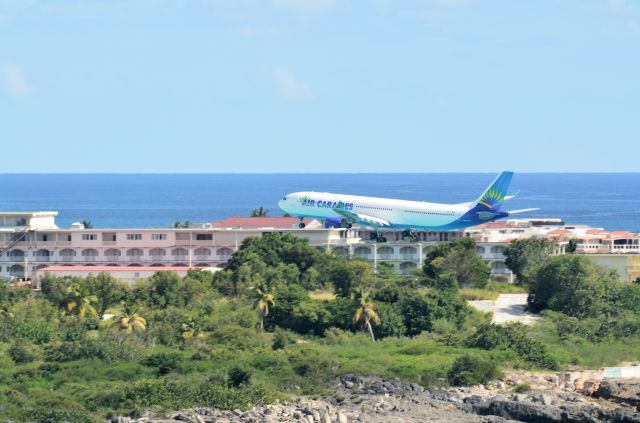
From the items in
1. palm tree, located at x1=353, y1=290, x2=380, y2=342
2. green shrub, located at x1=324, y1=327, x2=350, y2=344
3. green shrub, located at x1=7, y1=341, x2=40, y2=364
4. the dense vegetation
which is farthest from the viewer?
palm tree, located at x1=353, y1=290, x2=380, y2=342

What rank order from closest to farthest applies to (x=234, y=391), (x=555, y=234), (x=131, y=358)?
(x=234, y=391) < (x=131, y=358) < (x=555, y=234)

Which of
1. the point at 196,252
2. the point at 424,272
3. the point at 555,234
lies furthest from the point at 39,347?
the point at 555,234

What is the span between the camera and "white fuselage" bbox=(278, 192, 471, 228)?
382 ft

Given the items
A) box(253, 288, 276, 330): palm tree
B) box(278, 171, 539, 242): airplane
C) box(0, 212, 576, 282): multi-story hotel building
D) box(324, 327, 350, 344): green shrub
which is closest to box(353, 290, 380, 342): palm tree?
box(324, 327, 350, 344): green shrub

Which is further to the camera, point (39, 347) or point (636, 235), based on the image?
point (636, 235)

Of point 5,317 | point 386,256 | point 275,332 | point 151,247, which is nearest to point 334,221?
point 386,256

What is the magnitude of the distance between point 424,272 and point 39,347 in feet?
133

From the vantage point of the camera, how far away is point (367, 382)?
76.8 meters

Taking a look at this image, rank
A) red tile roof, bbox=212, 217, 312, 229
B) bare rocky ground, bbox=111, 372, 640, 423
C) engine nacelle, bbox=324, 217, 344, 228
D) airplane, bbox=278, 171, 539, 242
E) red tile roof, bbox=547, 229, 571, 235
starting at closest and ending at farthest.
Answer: bare rocky ground, bbox=111, 372, 640, 423 → airplane, bbox=278, 171, 539, 242 → engine nacelle, bbox=324, 217, 344, 228 → red tile roof, bbox=212, 217, 312, 229 → red tile roof, bbox=547, 229, 571, 235

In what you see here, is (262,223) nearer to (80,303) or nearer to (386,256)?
(386,256)

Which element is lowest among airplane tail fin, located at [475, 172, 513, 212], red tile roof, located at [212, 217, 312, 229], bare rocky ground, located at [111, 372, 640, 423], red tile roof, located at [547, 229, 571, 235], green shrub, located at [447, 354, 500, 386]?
bare rocky ground, located at [111, 372, 640, 423]

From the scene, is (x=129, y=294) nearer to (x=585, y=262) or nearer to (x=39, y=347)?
(x=39, y=347)

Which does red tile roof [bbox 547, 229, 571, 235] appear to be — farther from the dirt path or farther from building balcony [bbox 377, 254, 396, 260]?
the dirt path

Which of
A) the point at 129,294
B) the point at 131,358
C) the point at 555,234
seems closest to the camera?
the point at 131,358
